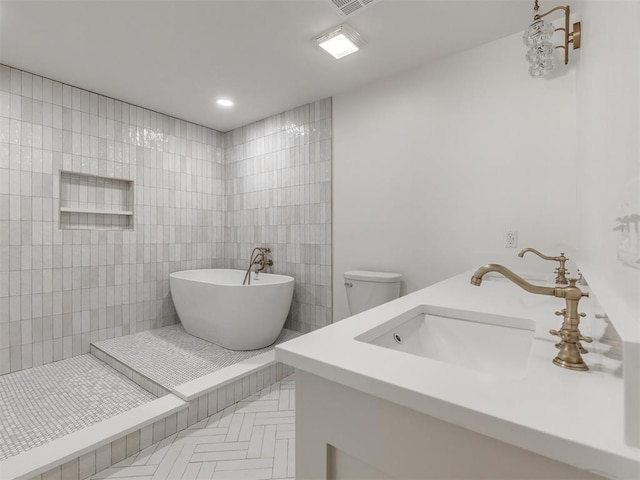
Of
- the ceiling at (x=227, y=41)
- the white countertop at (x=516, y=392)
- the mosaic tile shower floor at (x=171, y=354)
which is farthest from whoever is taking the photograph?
the mosaic tile shower floor at (x=171, y=354)

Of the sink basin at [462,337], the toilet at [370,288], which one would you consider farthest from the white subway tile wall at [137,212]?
the sink basin at [462,337]

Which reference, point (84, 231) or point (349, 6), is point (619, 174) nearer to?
point (349, 6)

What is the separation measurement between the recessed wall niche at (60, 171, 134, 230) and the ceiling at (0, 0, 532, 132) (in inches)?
33.5

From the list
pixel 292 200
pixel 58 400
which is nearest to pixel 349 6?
pixel 292 200

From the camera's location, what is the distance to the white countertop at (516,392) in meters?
0.40

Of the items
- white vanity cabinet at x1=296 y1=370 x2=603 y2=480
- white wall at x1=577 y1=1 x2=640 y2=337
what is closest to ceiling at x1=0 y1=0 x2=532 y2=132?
white wall at x1=577 y1=1 x2=640 y2=337

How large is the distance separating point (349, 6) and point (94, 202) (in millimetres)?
2848

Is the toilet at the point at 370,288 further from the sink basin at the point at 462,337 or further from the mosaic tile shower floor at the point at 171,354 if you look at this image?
the sink basin at the point at 462,337

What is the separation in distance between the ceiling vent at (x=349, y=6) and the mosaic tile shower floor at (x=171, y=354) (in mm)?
2612

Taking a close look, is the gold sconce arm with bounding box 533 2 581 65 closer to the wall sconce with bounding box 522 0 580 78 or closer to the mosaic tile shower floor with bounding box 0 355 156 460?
the wall sconce with bounding box 522 0 580 78

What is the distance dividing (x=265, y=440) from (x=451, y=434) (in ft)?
5.26

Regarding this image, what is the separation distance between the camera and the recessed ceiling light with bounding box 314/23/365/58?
2053mm

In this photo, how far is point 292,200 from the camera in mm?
3361

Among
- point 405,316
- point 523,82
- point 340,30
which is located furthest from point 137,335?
point 523,82
